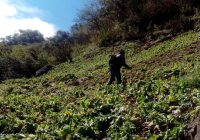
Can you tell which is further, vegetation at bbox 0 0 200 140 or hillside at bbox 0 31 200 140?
vegetation at bbox 0 0 200 140

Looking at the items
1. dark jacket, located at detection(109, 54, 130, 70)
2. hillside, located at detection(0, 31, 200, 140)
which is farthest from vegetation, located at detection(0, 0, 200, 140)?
dark jacket, located at detection(109, 54, 130, 70)

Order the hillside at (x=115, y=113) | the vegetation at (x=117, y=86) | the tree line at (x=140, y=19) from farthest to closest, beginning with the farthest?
the tree line at (x=140, y=19)
the vegetation at (x=117, y=86)
the hillside at (x=115, y=113)

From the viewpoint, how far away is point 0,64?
38.6 meters

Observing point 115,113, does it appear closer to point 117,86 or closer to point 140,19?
point 117,86

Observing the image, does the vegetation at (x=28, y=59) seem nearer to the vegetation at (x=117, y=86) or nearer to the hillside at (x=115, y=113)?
the vegetation at (x=117, y=86)

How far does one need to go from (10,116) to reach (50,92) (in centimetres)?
688

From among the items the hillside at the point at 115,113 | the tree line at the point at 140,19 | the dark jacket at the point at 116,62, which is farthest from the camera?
the tree line at the point at 140,19

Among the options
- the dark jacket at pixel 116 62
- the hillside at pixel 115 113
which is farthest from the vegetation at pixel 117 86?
the dark jacket at pixel 116 62

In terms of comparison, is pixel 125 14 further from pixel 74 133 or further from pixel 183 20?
pixel 74 133

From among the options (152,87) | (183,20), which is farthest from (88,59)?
(152,87)

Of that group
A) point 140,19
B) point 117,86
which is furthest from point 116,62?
point 140,19

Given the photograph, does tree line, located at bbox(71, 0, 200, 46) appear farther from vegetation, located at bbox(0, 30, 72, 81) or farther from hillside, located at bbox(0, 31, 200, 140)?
hillside, located at bbox(0, 31, 200, 140)

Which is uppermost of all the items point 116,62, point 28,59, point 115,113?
point 28,59

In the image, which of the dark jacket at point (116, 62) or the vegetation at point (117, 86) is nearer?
the vegetation at point (117, 86)
